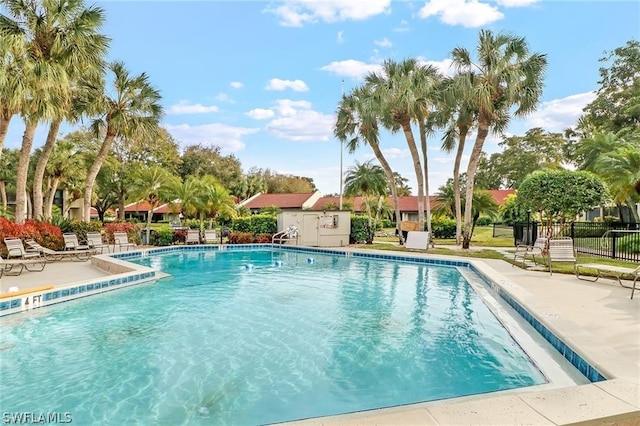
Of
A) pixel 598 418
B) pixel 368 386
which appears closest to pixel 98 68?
pixel 368 386

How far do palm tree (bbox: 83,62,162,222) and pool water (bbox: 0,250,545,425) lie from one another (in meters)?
12.7

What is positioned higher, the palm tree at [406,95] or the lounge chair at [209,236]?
the palm tree at [406,95]

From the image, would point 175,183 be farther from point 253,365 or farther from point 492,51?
point 253,365

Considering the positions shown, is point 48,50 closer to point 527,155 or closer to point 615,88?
point 615,88

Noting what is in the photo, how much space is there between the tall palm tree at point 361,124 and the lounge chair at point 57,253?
14005 mm

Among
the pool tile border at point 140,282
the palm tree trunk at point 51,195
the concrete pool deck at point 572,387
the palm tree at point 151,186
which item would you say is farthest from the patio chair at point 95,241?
the palm tree trunk at point 51,195

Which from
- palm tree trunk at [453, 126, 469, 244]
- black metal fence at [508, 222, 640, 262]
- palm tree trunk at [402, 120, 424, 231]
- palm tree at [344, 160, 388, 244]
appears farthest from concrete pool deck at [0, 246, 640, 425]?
palm tree at [344, 160, 388, 244]

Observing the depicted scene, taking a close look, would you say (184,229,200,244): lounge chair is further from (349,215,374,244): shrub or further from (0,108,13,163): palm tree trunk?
(0,108,13,163): palm tree trunk

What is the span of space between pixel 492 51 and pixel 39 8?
18.1m

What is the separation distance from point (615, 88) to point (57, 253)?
38.2m

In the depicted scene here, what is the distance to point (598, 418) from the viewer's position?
2.81 metres

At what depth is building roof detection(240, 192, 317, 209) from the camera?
46875 mm

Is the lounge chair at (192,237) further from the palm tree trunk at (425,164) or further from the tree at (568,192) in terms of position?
the tree at (568,192)

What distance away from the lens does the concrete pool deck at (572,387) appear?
285cm
